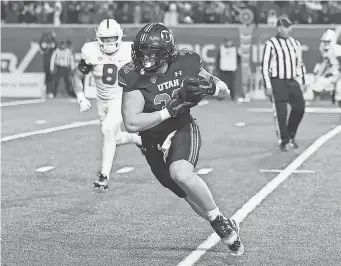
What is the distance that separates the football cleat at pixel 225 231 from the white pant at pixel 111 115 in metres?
3.44

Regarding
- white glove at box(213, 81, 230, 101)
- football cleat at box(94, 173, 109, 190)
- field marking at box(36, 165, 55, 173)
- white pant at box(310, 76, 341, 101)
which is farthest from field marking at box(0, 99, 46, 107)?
white glove at box(213, 81, 230, 101)

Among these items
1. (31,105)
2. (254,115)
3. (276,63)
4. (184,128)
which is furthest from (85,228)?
(31,105)

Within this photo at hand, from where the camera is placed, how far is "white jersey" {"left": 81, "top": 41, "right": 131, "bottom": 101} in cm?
970

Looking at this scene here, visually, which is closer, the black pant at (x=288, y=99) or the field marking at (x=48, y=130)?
the black pant at (x=288, y=99)

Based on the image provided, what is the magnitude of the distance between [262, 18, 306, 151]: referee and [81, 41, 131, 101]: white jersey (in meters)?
3.23

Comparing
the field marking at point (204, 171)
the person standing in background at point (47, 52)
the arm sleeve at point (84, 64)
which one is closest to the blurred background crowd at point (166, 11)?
the person standing in background at point (47, 52)

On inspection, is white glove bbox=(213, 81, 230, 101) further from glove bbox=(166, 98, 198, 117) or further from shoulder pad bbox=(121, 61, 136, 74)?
shoulder pad bbox=(121, 61, 136, 74)

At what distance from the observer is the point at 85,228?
727 centimetres

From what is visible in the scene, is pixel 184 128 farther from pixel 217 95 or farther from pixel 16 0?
pixel 16 0

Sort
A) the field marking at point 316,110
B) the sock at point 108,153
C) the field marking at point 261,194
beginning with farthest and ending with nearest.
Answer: the field marking at point 316,110, the sock at point 108,153, the field marking at point 261,194

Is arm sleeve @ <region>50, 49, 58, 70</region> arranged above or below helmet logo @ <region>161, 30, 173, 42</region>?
below

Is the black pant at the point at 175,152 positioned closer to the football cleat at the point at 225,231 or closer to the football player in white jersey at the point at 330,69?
the football cleat at the point at 225,231

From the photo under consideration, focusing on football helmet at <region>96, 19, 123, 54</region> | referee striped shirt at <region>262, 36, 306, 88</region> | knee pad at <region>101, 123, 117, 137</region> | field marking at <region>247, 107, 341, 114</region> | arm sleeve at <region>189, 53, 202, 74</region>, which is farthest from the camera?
field marking at <region>247, 107, 341, 114</region>

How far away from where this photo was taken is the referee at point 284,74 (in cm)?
1256
